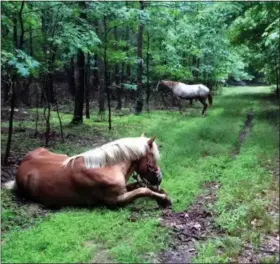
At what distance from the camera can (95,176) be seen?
239 inches

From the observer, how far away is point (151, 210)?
20.5 feet

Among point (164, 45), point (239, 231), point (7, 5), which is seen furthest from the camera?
point (164, 45)

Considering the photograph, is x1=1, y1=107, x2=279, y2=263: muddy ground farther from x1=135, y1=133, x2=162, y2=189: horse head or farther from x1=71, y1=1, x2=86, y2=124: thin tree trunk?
x1=71, y1=1, x2=86, y2=124: thin tree trunk

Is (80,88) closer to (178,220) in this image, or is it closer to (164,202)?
(164,202)

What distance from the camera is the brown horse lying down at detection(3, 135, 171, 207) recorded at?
240 inches

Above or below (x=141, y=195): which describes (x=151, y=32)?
above

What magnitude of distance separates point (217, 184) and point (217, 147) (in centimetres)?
328

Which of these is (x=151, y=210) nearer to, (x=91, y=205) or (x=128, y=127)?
(x=91, y=205)

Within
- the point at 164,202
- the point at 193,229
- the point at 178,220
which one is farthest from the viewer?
the point at 164,202

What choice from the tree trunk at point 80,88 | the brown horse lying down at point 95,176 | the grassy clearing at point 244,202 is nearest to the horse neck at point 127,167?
the brown horse lying down at point 95,176

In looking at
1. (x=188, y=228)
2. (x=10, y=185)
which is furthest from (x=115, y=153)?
(x=10, y=185)

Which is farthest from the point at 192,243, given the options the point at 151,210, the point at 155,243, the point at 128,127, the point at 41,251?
the point at 128,127

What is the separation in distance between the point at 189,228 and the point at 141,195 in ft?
3.28

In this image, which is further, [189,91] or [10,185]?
[189,91]
